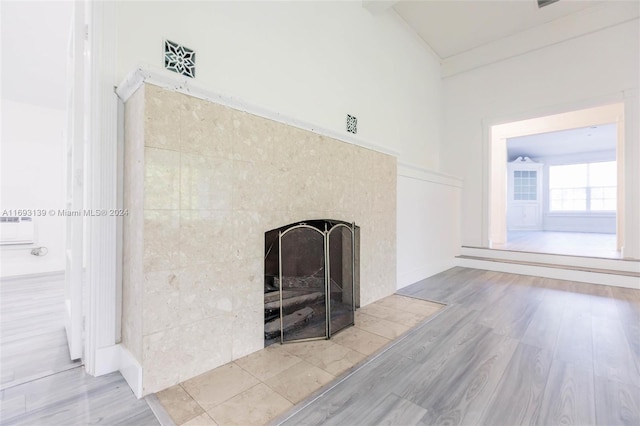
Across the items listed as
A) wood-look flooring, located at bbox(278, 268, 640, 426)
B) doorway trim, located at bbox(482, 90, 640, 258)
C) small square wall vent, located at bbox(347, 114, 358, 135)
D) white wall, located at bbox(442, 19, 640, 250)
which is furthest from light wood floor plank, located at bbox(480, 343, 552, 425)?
white wall, located at bbox(442, 19, 640, 250)

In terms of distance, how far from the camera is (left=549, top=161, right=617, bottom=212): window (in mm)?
8242

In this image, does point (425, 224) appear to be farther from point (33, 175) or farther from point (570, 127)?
point (33, 175)

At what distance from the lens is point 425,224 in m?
3.62

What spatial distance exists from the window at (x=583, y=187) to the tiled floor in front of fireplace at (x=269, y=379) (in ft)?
33.8

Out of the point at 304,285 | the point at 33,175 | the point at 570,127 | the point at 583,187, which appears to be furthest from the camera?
the point at 583,187

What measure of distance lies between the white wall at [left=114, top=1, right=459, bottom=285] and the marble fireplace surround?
325 mm

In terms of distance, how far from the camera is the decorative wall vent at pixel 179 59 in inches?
60.3

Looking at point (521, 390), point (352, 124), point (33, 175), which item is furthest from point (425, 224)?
point (33, 175)

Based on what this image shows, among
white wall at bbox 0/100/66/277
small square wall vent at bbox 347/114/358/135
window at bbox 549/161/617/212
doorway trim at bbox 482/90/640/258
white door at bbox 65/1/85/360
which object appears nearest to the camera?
white door at bbox 65/1/85/360

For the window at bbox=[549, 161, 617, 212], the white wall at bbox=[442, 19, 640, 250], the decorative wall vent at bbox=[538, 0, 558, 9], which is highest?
the decorative wall vent at bbox=[538, 0, 558, 9]

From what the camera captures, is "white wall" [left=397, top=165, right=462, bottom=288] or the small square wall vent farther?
"white wall" [left=397, top=165, right=462, bottom=288]

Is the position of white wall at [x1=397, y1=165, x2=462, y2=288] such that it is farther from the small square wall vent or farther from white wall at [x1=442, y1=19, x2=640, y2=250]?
the small square wall vent

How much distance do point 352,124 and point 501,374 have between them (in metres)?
2.36

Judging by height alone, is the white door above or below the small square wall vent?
below
